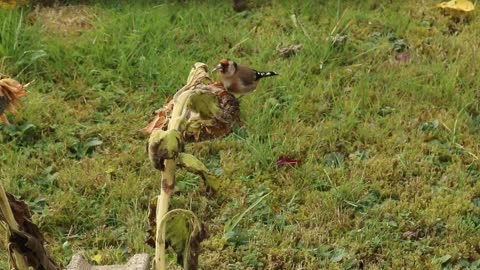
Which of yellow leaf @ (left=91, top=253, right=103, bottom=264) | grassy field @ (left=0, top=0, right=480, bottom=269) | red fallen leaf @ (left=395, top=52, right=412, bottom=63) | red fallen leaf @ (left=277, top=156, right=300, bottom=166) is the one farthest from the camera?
red fallen leaf @ (left=395, top=52, right=412, bottom=63)

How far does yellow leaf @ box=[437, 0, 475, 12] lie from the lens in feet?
15.4

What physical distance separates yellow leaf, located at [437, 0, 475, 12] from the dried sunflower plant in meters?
4.02

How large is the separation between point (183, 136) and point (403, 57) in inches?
141

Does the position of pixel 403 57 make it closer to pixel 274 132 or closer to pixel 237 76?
pixel 274 132

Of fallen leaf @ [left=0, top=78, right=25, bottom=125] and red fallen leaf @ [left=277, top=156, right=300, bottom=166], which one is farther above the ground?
fallen leaf @ [left=0, top=78, right=25, bottom=125]

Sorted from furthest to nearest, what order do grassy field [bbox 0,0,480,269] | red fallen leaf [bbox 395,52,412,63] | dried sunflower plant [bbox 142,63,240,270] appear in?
red fallen leaf [bbox 395,52,412,63] → grassy field [bbox 0,0,480,269] → dried sunflower plant [bbox 142,63,240,270]

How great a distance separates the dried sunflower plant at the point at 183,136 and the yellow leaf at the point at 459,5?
402cm

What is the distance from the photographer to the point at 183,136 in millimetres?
939

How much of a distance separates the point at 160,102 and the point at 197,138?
3.05m

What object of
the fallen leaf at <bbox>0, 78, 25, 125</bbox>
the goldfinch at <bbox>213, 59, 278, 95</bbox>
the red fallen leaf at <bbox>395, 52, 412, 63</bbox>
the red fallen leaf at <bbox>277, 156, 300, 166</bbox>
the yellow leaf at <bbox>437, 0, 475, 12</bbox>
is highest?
the fallen leaf at <bbox>0, 78, 25, 125</bbox>

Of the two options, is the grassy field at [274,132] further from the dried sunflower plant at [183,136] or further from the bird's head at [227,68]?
the dried sunflower plant at [183,136]

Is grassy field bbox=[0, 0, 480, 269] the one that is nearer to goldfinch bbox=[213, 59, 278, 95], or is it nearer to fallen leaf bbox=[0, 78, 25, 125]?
goldfinch bbox=[213, 59, 278, 95]

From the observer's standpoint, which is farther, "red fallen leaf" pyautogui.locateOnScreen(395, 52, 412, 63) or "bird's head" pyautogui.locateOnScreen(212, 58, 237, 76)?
"red fallen leaf" pyautogui.locateOnScreen(395, 52, 412, 63)

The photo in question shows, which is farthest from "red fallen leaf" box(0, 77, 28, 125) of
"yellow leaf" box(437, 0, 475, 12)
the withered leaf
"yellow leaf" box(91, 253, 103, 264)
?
"yellow leaf" box(437, 0, 475, 12)
